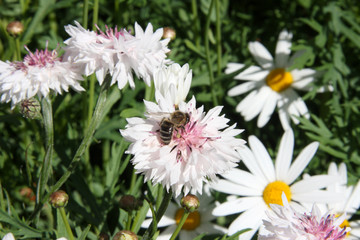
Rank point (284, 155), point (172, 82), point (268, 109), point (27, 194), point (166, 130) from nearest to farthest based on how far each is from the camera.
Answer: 1. point (166, 130)
2. point (172, 82)
3. point (284, 155)
4. point (27, 194)
5. point (268, 109)

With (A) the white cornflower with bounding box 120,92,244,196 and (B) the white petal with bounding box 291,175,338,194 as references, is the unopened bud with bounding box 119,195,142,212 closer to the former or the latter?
(A) the white cornflower with bounding box 120,92,244,196

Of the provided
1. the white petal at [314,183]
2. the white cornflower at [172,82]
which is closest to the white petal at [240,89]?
the white petal at [314,183]

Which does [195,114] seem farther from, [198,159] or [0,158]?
[0,158]

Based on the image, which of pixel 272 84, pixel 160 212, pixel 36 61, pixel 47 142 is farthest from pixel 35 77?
pixel 272 84

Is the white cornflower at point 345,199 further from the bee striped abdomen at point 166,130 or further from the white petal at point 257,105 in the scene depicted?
the bee striped abdomen at point 166,130

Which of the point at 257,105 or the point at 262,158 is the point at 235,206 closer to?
the point at 262,158

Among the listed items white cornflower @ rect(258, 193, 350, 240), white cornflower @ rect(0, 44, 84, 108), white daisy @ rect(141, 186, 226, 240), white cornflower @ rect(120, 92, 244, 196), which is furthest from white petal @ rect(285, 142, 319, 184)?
white cornflower @ rect(0, 44, 84, 108)

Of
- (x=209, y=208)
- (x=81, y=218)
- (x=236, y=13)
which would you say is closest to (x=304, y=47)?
(x=236, y=13)
